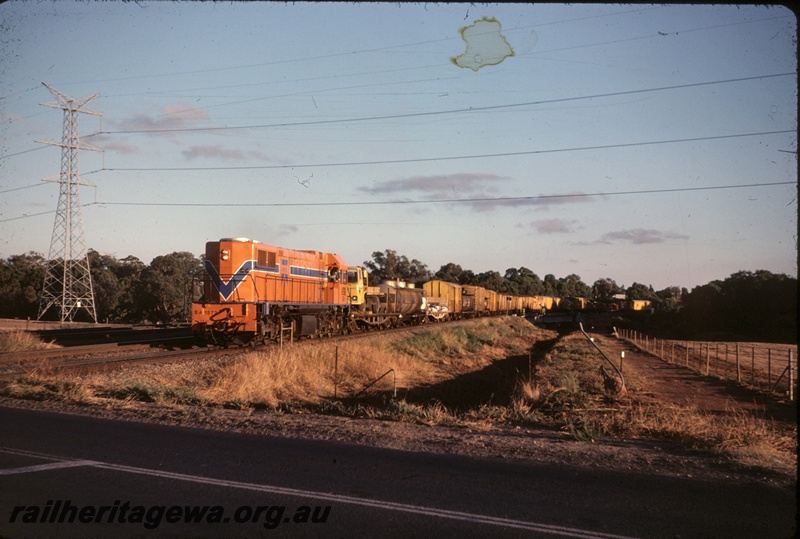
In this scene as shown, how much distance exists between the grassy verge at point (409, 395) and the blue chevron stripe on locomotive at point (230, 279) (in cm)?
367

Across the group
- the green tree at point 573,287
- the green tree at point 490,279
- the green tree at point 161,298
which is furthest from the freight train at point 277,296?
the green tree at point 573,287

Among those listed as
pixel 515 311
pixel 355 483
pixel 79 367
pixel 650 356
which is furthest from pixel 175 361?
pixel 515 311

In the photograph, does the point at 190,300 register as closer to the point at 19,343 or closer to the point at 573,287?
the point at 19,343

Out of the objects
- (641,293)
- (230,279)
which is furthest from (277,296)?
(641,293)

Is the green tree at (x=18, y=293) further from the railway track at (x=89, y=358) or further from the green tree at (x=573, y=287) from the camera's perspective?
the green tree at (x=573, y=287)

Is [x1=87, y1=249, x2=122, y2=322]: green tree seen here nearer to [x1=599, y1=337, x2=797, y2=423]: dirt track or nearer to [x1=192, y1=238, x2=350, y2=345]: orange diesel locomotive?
[x1=192, y1=238, x2=350, y2=345]: orange diesel locomotive

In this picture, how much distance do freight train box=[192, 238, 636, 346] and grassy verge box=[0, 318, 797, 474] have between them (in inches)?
129

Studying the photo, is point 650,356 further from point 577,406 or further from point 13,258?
point 13,258

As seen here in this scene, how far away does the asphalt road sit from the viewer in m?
5.48

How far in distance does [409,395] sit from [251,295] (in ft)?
26.5

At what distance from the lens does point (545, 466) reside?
7.69m

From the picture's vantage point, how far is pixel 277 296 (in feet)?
85.0

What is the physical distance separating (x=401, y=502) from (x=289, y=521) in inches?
45.4

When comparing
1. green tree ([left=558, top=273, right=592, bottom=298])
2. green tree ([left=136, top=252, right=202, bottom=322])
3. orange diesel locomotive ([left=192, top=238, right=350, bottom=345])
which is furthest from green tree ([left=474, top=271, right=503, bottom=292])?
orange diesel locomotive ([left=192, top=238, right=350, bottom=345])
